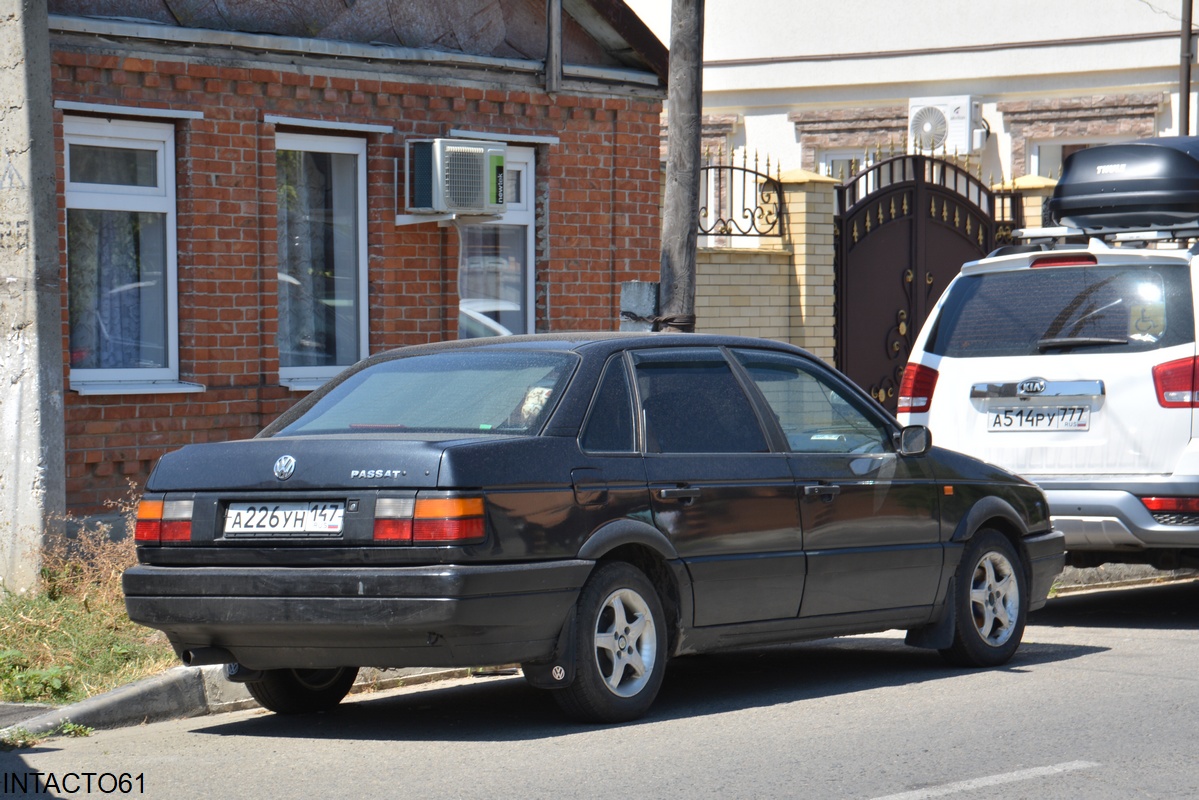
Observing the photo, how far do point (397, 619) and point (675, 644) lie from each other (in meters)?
1.28

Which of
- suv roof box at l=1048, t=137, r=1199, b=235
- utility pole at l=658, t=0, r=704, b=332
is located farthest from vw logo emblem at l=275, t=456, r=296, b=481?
suv roof box at l=1048, t=137, r=1199, b=235

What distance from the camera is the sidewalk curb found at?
6.93m

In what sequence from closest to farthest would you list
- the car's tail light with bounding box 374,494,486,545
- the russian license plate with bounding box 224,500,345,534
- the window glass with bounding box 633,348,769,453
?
the car's tail light with bounding box 374,494,486,545
the russian license plate with bounding box 224,500,345,534
the window glass with bounding box 633,348,769,453

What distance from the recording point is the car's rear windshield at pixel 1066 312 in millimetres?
9461

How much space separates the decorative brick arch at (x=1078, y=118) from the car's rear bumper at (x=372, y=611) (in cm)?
1708

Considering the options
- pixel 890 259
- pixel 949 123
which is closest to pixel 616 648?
pixel 890 259

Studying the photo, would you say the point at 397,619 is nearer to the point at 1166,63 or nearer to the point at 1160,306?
the point at 1160,306

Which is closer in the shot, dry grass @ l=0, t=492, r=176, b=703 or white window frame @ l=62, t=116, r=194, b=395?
dry grass @ l=0, t=492, r=176, b=703

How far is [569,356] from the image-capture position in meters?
7.04

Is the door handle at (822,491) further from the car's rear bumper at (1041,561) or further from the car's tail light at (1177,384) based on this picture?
the car's tail light at (1177,384)

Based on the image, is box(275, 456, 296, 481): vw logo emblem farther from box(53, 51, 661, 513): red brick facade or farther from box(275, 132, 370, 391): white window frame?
box(275, 132, 370, 391): white window frame

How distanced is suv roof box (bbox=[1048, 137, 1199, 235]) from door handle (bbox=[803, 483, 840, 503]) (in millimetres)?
3666

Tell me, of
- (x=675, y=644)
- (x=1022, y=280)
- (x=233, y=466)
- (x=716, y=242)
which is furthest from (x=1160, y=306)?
(x=716, y=242)

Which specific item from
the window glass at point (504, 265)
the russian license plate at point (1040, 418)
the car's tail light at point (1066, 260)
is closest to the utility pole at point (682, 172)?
the russian license plate at point (1040, 418)
